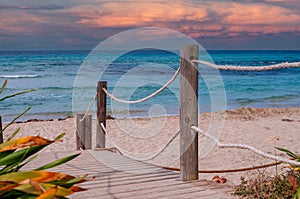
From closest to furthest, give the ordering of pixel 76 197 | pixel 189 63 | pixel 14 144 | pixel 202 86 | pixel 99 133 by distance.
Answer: pixel 14 144 → pixel 76 197 → pixel 189 63 → pixel 99 133 → pixel 202 86

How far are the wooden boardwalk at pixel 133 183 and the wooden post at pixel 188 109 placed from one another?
0.46 ft

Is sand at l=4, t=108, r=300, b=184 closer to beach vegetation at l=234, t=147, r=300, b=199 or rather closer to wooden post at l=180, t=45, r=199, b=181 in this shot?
wooden post at l=180, t=45, r=199, b=181

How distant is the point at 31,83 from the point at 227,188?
22.8 meters

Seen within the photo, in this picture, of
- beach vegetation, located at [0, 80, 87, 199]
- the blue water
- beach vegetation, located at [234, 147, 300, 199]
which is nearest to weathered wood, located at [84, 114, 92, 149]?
beach vegetation, located at [234, 147, 300, 199]

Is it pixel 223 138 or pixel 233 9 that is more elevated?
pixel 233 9

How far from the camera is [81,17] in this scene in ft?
128

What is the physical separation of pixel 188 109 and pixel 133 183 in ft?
2.47

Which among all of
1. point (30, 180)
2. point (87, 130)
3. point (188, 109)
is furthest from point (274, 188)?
point (87, 130)

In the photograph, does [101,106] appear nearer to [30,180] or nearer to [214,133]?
[30,180]

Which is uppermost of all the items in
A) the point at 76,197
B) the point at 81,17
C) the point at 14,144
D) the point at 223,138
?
the point at 81,17

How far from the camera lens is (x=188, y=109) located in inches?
154

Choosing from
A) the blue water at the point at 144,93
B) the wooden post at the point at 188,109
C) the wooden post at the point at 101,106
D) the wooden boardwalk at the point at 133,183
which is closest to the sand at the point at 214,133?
the blue water at the point at 144,93

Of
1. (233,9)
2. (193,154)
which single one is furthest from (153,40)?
(233,9)

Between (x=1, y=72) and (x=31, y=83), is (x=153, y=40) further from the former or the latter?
(x=1, y=72)
